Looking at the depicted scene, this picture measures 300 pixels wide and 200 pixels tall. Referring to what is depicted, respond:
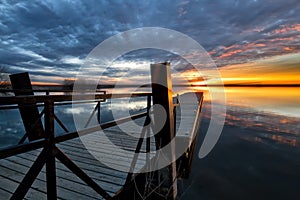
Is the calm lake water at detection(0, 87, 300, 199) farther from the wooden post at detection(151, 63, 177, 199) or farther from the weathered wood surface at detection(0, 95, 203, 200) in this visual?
the wooden post at detection(151, 63, 177, 199)

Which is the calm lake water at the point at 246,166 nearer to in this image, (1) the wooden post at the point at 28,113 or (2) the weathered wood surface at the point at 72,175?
(2) the weathered wood surface at the point at 72,175

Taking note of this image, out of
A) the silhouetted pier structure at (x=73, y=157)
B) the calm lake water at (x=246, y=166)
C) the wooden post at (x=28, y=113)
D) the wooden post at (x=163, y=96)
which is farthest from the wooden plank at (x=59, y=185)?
the calm lake water at (x=246, y=166)

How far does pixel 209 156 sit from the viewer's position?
9250 mm

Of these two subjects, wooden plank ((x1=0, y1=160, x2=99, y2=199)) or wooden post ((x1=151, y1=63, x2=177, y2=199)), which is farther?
wooden post ((x1=151, y1=63, x2=177, y2=199))

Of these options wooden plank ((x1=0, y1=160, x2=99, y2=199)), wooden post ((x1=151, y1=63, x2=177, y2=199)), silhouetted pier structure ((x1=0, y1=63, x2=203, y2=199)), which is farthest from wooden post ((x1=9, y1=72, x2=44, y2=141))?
wooden post ((x1=151, y1=63, x2=177, y2=199))

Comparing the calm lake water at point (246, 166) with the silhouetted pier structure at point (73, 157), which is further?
the calm lake water at point (246, 166)

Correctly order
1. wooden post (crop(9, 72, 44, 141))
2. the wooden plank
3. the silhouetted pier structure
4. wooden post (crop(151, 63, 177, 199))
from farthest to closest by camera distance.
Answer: wooden post (crop(9, 72, 44, 141)) → wooden post (crop(151, 63, 177, 199)) → the wooden plank → the silhouetted pier structure

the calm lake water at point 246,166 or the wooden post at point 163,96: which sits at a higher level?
the wooden post at point 163,96

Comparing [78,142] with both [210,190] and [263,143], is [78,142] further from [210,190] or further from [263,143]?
[263,143]

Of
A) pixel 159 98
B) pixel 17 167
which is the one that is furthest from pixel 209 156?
pixel 17 167

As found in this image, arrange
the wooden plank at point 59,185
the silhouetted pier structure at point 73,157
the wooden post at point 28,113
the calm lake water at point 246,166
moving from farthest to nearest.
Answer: the calm lake water at point 246,166 < the wooden post at point 28,113 < the wooden plank at point 59,185 < the silhouetted pier structure at point 73,157

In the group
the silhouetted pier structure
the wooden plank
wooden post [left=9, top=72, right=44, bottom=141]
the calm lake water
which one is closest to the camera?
the silhouetted pier structure

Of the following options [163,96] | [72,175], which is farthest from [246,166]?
[72,175]

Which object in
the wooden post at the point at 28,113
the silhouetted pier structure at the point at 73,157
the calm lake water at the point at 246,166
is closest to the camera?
the silhouetted pier structure at the point at 73,157
